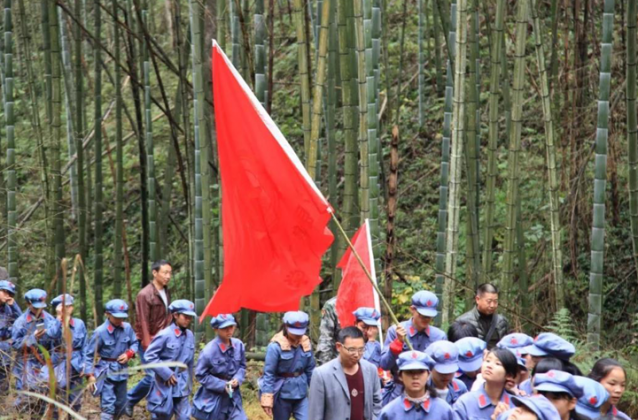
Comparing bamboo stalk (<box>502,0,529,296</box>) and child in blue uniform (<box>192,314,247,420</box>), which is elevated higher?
bamboo stalk (<box>502,0,529,296</box>)

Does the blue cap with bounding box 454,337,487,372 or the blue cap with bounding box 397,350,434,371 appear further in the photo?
the blue cap with bounding box 454,337,487,372

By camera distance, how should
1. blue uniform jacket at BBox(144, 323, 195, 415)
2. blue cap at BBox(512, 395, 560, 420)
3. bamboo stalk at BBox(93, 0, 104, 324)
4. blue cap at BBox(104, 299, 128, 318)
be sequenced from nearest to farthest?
blue cap at BBox(512, 395, 560, 420), blue uniform jacket at BBox(144, 323, 195, 415), blue cap at BBox(104, 299, 128, 318), bamboo stalk at BBox(93, 0, 104, 324)

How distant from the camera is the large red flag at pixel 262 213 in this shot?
18.1ft

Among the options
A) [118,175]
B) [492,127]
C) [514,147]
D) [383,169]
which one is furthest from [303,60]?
[383,169]

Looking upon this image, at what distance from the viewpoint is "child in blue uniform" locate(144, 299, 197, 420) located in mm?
6418

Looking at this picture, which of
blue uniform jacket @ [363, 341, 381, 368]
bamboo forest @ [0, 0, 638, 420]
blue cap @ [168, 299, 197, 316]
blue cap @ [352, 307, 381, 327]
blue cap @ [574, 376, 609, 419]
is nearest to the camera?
blue cap @ [574, 376, 609, 419]

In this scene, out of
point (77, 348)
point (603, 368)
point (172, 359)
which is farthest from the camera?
point (77, 348)

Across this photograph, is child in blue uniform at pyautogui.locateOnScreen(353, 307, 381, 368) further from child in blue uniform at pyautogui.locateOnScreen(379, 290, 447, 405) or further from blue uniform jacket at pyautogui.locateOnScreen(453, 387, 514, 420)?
blue uniform jacket at pyautogui.locateOnScreen(453, 387, 514, 420)

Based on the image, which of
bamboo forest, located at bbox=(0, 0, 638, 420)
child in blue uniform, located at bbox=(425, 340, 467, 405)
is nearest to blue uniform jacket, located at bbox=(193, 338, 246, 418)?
bamboo forest, located at bbox=(0, 0, 638, 420)

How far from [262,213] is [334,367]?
3.72 feet

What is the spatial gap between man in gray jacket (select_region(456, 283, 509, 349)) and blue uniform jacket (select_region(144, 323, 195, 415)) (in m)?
1.86

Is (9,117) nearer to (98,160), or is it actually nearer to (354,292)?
(98,160)

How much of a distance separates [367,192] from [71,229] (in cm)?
729

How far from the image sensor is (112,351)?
690cm
